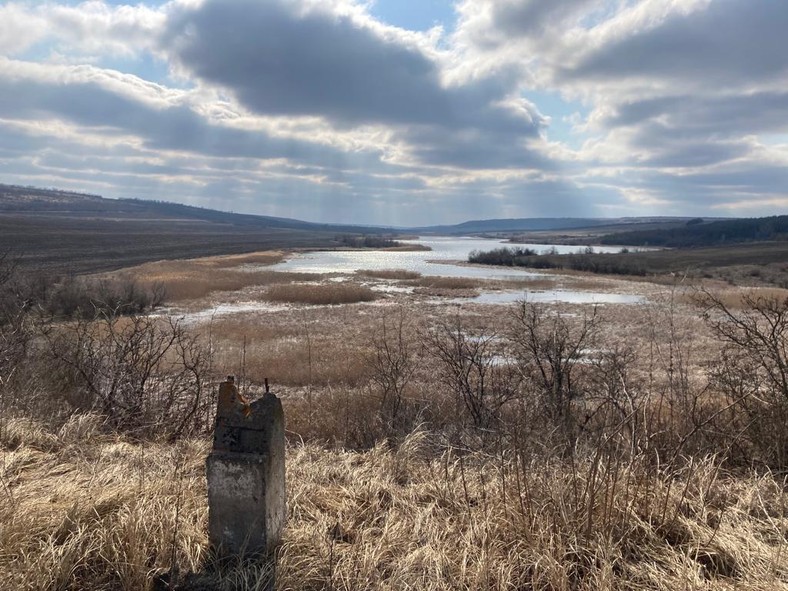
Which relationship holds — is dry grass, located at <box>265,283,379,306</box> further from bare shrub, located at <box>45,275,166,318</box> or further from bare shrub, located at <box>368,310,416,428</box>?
bare shrub, located at <box>368,310,416,428</box>

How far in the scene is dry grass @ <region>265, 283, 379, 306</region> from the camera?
39188mm

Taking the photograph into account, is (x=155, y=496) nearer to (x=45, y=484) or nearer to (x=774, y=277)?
(x=45, y=484)

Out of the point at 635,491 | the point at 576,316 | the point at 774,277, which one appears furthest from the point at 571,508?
the point at 774,277

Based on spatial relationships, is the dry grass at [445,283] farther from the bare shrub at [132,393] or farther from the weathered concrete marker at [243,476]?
the weathered concrete marker at [243,476]

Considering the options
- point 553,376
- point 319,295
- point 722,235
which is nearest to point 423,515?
point 553,376

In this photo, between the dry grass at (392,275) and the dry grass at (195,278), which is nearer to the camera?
the dry grass at (195,278)

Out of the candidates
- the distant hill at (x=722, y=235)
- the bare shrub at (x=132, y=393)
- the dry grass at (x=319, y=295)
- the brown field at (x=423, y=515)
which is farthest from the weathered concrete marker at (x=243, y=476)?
the distant hill at (x=722, y=235)

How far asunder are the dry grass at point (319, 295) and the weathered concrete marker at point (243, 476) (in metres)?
35.3

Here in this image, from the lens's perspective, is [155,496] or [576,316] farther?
[576,316]

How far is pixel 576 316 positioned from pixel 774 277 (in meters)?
40.5

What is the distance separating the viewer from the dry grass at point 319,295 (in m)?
39.2

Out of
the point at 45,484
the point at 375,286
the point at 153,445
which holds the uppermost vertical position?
the point at 45,484

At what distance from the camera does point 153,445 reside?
5.58 m

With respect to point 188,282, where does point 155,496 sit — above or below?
above
